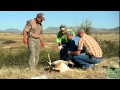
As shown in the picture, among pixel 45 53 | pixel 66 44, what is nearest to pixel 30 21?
pixel 66 44

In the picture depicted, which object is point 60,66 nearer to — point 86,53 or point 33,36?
point 86,53

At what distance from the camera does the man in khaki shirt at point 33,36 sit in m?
9.91

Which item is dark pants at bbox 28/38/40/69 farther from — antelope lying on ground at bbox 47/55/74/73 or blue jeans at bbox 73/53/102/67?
blue jeans at bbox 73/53/102/67

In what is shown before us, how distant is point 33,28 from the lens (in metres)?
9.92

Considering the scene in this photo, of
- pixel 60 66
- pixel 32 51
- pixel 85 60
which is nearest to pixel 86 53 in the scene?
pixel 85 60

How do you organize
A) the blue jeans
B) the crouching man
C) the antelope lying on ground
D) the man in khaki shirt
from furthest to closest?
1. the man in khaki shirt
2. the blue jeans
3. the crouching man
4. the antelope lying on ground

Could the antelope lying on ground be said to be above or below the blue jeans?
below

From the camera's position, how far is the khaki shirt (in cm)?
→ 991

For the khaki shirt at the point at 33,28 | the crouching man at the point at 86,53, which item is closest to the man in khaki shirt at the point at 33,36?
the khaki shirt at the point at 33,28

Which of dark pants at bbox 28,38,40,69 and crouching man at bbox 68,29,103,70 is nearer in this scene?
crouching man at bbox 68,29,103,70

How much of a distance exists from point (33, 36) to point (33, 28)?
23 centimetres

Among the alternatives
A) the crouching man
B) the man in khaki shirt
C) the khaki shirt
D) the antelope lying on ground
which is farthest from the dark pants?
the crouching man
